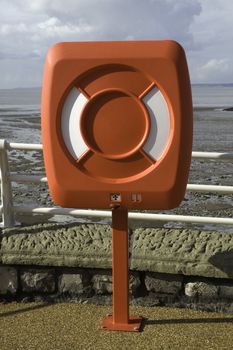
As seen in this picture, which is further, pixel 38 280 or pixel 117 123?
pixel 38 280

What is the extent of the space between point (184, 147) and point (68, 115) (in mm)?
580

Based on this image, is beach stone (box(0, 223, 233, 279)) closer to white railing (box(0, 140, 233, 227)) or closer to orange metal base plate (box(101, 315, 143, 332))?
white railing (box(0, 140, 233, 227))

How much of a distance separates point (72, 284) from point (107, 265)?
10.3 inches

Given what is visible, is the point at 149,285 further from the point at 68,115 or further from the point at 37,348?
the point at 68,115

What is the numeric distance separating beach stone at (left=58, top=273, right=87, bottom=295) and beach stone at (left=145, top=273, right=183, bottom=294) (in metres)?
0.38

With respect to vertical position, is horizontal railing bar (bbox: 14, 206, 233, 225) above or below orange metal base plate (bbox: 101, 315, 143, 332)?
above

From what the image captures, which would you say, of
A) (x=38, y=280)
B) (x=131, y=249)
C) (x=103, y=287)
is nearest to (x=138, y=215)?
(x=131, y=249)

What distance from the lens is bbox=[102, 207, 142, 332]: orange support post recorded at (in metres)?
3.17

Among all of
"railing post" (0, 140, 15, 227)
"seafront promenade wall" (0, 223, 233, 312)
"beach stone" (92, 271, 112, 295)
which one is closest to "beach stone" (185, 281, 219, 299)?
"seafront promenade wall" (0, 223, 233, 312)

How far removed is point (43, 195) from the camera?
388 inches

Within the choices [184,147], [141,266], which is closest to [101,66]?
[184,147]

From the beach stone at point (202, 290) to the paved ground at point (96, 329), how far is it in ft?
0.33

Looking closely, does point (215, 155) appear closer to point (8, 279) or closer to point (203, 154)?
point (203, 154)

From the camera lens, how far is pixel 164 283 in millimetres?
3451
